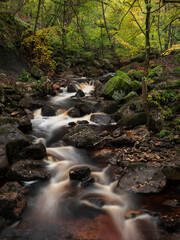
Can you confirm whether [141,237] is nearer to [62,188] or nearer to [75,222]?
[75,222]

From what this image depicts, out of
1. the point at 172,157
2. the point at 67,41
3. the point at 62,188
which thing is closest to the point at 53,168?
the point at 62,188

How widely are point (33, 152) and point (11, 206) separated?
1900mm

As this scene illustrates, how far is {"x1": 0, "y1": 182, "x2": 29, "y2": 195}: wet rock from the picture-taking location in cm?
361

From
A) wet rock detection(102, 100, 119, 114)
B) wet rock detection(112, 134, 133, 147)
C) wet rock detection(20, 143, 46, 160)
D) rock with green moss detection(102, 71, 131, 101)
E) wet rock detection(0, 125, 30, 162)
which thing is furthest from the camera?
rock with green moss detection(102, 71, 131, 101)

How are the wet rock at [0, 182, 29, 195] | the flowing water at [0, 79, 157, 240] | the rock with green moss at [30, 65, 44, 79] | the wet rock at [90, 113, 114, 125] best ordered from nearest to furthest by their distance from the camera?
the flowing water at [0, 79, 157, 240] → the wet rock at [0, 182, 29, 195] → the wet rock at [90, 113, 114, 125] → the rock with green moss at [30, 65, 44, 79]

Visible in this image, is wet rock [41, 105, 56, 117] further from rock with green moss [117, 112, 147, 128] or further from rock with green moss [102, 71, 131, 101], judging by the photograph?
rock with green moss [117, 112, 147, 128]

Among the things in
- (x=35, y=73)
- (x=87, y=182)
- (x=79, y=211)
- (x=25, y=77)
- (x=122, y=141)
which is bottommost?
(x=79, y=211)

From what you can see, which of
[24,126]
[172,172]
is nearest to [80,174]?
[172,172]

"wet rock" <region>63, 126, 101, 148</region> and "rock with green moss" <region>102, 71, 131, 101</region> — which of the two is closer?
"wet rock" <region>63, 126, 101, 148</region>

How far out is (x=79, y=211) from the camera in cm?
350

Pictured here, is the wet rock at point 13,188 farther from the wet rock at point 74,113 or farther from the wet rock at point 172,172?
the wet rock at point 74,113

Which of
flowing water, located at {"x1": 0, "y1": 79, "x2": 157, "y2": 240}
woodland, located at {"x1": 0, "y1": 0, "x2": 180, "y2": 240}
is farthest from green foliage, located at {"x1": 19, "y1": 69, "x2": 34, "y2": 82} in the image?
flowing water, located at {"x1": 0, "y1": 79, "x2": 157, "y2": 240}

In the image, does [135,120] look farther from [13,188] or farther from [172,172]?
[13,188]

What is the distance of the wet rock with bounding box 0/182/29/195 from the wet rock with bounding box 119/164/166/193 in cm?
215
